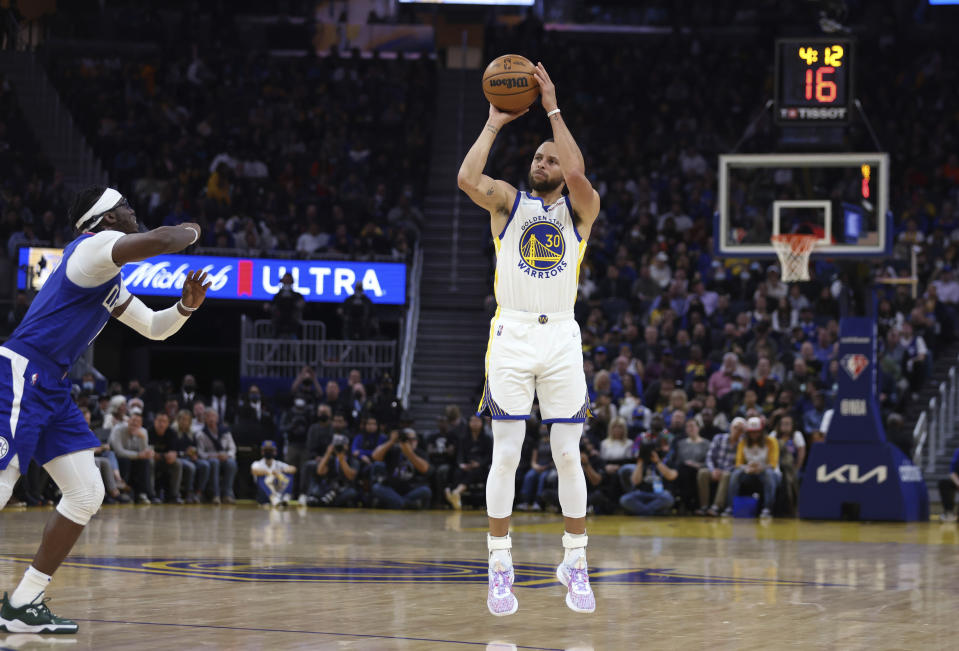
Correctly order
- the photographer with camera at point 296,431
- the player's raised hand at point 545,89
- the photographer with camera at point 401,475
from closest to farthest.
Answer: the player's raised hand at point 545,89 → the photographer with camera at point 401,475 → the photographer with camera at point 296,431

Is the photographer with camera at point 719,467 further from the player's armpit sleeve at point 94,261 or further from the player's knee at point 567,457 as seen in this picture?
the player's armpit sleeve at point 94,261

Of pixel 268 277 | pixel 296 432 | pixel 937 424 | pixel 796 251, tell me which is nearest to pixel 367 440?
pixel 296 432

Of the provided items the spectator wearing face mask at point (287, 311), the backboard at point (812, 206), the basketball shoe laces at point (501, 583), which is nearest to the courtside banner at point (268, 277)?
the spectator wearing face mask at point (287, 311)

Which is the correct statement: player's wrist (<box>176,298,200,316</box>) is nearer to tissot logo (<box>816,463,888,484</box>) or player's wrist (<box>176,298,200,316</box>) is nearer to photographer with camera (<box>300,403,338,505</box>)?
tissot logo (<box>816,463,888,484</box>)

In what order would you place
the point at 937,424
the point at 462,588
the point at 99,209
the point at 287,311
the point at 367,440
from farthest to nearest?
1. the point at 287,311
2. the point at 937,424
3. the point at 367,440
4. the point at 462,588
5. the point at 99,209

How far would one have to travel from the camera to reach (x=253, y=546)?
11102 mm

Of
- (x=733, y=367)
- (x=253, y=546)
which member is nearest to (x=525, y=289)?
(x=253, y=546)

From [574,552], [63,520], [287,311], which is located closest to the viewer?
[63,520]

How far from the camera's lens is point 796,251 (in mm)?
16578

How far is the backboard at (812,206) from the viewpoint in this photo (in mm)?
16547

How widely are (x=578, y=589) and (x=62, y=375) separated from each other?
2.75 meters

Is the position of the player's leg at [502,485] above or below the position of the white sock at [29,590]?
above

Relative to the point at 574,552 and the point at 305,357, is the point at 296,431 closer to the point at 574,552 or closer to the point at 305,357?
the point at 305,357

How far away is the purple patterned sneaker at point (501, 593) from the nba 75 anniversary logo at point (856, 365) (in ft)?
35.1
